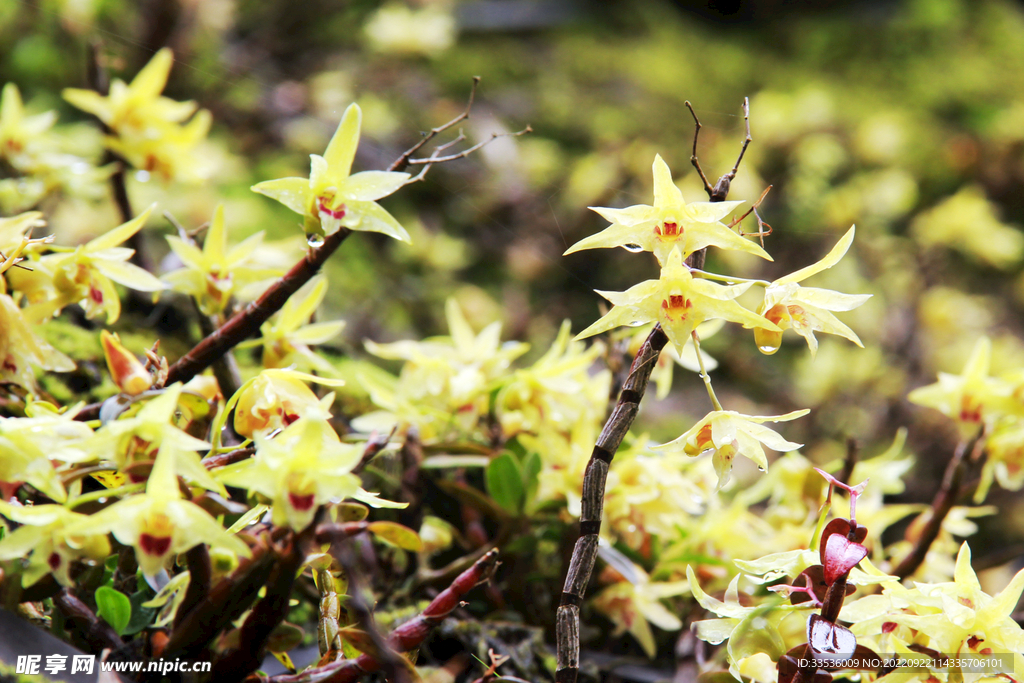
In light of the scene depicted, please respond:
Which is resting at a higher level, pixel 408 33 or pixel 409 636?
pixel 408 33


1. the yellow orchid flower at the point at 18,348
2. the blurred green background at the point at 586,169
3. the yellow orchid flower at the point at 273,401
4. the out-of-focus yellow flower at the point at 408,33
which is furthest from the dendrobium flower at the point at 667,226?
the out-of-focus yellow flower at the point at 408,33

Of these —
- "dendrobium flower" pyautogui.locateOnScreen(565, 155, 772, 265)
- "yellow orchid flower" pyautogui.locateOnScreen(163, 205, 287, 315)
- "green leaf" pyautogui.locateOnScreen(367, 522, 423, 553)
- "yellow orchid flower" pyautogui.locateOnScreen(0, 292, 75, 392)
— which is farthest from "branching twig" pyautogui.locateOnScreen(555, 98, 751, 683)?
"yellow orchid flower" pyautogui.locateOnScreen(0, 292, 75, 392)

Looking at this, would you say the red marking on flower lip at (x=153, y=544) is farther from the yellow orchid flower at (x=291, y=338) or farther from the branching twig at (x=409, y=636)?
the yellow orchid flower at (x=291, y=338)

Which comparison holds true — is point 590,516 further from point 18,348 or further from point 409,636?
point 18,348

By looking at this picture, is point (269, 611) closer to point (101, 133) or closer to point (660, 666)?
point (660, 666)

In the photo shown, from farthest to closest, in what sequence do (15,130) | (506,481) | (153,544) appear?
1. (15,130)
2. (506,481)
3. (153,544)

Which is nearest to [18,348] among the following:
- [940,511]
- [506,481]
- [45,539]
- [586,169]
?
[45,539]
